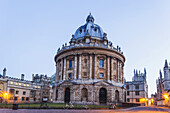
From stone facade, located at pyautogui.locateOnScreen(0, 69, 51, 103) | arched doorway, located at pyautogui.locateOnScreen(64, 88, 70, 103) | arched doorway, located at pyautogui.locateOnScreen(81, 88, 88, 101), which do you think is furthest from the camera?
stone facade, located at pyautogui.locateOnScreen(0, 69, 51, 103)

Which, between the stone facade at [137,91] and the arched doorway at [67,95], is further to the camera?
the stone facade at [137,91]

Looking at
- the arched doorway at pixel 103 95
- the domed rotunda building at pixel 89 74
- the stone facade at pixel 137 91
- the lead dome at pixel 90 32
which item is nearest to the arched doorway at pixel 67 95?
the domed rotunda building at pixel 89 74

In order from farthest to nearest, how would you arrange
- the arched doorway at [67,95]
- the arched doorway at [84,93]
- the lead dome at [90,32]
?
the lead dome at [90,32] → the arched doorway at [67,95] → the arched doorway at [84,93]

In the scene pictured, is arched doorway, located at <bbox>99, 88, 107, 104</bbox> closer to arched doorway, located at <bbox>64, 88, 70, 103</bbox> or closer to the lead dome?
arched doorway, located at <bbox>64, 88, 70, 103</bbox>

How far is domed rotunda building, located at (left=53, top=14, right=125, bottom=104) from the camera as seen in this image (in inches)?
1935

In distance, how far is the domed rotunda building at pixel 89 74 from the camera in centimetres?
4916

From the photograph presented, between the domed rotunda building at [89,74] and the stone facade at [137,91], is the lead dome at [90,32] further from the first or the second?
the stone facade at [137,91]

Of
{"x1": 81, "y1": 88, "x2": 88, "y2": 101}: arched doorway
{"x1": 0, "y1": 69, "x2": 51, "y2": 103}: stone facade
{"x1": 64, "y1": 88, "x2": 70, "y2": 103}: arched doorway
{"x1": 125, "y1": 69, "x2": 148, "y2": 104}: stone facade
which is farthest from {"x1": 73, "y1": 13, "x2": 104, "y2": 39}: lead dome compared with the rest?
{"x1": 125, "y1": 69, "x2": 148, "y2": 104}: stone facade

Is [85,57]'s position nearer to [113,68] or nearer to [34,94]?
[113,68]

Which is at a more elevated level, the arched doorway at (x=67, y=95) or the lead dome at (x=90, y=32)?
the lead dome at (x=90, y=32)

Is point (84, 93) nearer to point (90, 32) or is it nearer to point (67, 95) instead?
point (67, 95)

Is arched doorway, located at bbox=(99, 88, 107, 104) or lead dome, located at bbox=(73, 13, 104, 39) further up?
lead dome, located at bbox=(73, 13, 104, 39)

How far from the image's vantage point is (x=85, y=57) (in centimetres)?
5253

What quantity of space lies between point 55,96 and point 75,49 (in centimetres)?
1633
